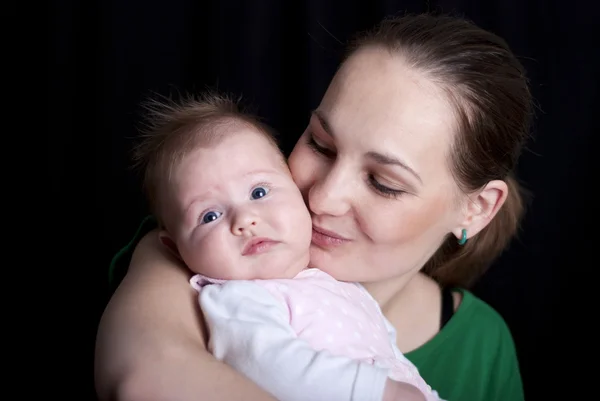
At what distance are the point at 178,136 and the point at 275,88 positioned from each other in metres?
1.09

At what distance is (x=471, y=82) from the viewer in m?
1.61

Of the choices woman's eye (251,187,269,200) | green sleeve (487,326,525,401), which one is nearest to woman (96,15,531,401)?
woman's eye (251,187,269,200)

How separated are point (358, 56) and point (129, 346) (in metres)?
0.83

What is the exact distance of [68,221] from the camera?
8.91ft

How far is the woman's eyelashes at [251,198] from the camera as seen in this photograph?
1.45m

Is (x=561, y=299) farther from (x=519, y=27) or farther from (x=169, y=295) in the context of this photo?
(x=169, y=295)

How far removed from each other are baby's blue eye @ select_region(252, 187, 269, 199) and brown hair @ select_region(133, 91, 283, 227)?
0.13 m

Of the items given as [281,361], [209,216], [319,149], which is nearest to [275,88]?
[319,149]

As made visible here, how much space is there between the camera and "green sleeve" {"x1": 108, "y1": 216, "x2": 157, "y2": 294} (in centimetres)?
179

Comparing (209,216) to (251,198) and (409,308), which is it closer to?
(251,198)

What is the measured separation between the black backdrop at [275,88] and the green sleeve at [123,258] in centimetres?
53

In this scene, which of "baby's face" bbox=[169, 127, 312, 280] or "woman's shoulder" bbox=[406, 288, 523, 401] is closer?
"baby's face" bbox=[169, 127, 312, 280]

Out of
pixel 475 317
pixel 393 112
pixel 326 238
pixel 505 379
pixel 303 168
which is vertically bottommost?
pixel 505 379

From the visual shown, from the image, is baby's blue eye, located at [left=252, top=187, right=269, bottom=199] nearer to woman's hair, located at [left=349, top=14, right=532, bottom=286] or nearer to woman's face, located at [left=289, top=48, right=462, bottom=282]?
woman's face, located at [left=289, top=48, right=462, bottom=282]
